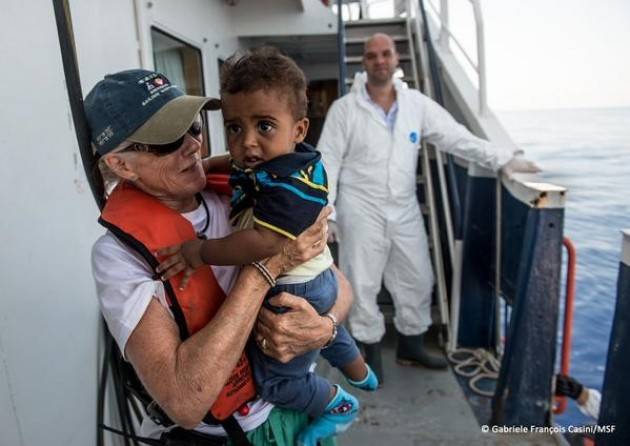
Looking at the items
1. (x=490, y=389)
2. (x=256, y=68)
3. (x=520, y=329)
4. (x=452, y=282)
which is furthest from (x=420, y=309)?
(x=256, y=68)

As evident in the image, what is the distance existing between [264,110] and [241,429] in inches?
32.5

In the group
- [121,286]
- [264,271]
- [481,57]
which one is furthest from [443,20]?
[121,286]

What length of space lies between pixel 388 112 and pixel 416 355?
1758mm

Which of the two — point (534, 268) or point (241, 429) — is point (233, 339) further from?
point (534, 268)

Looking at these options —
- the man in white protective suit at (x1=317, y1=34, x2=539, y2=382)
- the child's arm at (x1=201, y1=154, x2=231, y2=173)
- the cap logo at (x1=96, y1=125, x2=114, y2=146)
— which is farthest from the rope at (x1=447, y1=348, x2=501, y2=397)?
the cap logo at (x1=96, y1=125, x2=114, y2=146)

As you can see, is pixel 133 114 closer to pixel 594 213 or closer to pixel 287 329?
pixel 287 329

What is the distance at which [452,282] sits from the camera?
3.55 meters

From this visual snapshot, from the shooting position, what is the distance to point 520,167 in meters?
2.89

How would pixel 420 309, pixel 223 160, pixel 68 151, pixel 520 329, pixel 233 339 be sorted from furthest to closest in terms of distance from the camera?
pixel 420 309, pixel 520 329, pixel 68 151, pixel 223 160, pixel 233 339

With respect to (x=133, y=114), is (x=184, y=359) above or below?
below

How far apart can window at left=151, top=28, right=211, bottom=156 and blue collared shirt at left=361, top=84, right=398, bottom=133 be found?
3.88 feet

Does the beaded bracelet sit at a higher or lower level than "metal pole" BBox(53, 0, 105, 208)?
lower

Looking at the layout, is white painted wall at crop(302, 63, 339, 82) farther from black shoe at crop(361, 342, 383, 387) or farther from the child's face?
the child's face

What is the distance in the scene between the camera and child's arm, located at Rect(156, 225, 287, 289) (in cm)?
105
